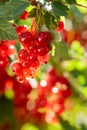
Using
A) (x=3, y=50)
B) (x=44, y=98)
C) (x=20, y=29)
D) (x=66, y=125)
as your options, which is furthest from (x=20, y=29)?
(x=66, y=125)

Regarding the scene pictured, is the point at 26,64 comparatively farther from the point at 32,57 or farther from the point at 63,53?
the point at 63,53

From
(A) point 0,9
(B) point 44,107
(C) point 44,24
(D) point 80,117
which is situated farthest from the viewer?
(D) point 80,117

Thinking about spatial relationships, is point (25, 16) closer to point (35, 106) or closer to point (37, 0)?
point (37, 0)

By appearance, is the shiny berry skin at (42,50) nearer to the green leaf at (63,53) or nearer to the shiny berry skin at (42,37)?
the shiny berry skin at (42,37)

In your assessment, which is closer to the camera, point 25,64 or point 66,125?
point 25,64

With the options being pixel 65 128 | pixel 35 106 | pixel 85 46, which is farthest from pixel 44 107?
pixel 85 46

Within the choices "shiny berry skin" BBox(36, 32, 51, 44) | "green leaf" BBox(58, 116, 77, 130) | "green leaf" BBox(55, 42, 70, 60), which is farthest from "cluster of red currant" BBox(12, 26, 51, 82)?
"green leaf" BBox(58, 116, 77, 130)

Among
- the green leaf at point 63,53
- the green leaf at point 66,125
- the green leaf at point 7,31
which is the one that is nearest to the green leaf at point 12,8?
the green leaf at point 7,31
